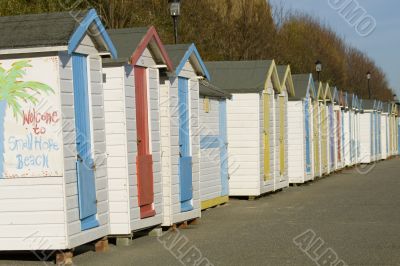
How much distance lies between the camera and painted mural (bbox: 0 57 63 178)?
32.7 feet

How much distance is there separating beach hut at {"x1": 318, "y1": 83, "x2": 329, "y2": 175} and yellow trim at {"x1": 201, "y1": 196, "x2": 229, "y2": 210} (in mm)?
11345

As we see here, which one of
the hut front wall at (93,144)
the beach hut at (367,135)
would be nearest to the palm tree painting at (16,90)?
the hut front wall at (93,144)

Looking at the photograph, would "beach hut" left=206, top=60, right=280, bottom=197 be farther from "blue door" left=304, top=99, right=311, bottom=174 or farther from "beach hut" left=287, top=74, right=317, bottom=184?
"blue door" left=304, top=99, right=311, bottom=174

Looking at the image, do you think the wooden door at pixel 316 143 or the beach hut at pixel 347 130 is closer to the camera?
the wooden door at pixel 316 143

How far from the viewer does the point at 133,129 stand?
11953 mm

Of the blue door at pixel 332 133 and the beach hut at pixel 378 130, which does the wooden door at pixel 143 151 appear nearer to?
the blue door at pixel 332 133

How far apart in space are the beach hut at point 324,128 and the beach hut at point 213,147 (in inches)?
423

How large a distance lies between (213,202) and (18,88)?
8.15m

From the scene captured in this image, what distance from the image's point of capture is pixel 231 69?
68.0 feet

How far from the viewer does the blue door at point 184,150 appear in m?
14.0

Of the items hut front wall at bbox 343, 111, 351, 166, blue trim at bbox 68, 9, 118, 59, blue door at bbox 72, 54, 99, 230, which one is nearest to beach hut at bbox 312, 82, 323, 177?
hut front wall at bbox 343, 111, 351, 166

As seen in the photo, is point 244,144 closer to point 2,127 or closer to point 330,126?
point 2,127

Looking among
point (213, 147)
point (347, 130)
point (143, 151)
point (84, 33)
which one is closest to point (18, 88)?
point (84, 33)

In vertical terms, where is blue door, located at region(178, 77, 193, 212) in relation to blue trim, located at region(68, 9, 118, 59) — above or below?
below
